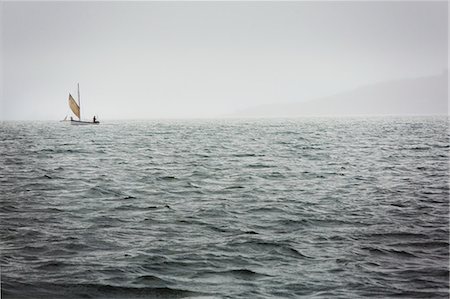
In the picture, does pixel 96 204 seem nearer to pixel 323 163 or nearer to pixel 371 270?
pixel 371 270

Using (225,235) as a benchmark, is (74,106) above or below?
above

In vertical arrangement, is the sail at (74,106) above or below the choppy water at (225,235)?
above

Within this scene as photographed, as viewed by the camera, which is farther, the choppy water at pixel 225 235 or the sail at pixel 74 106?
the sail at pixel 74 106

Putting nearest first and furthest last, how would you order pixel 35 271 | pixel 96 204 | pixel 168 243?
pixel 35 271, pixel 168 243, pixel 96 204

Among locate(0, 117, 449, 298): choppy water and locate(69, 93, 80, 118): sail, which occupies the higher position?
locate(69, 93, 80, 118): sail

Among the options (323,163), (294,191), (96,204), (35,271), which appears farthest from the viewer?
(323,163)

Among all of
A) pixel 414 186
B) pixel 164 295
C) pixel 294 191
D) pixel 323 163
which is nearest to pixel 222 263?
pixel 164 295

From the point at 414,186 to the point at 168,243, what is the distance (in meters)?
13.1

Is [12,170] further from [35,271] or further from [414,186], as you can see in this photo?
[414,186]

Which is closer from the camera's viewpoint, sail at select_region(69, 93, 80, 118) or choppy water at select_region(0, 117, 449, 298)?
choppy water at select_region(0, 117, 449, 298)

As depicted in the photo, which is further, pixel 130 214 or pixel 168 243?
pixel 130 214

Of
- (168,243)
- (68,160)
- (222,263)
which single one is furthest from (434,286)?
(68,160)

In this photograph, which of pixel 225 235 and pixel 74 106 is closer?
pixel 225 235

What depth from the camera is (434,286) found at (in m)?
8.06
